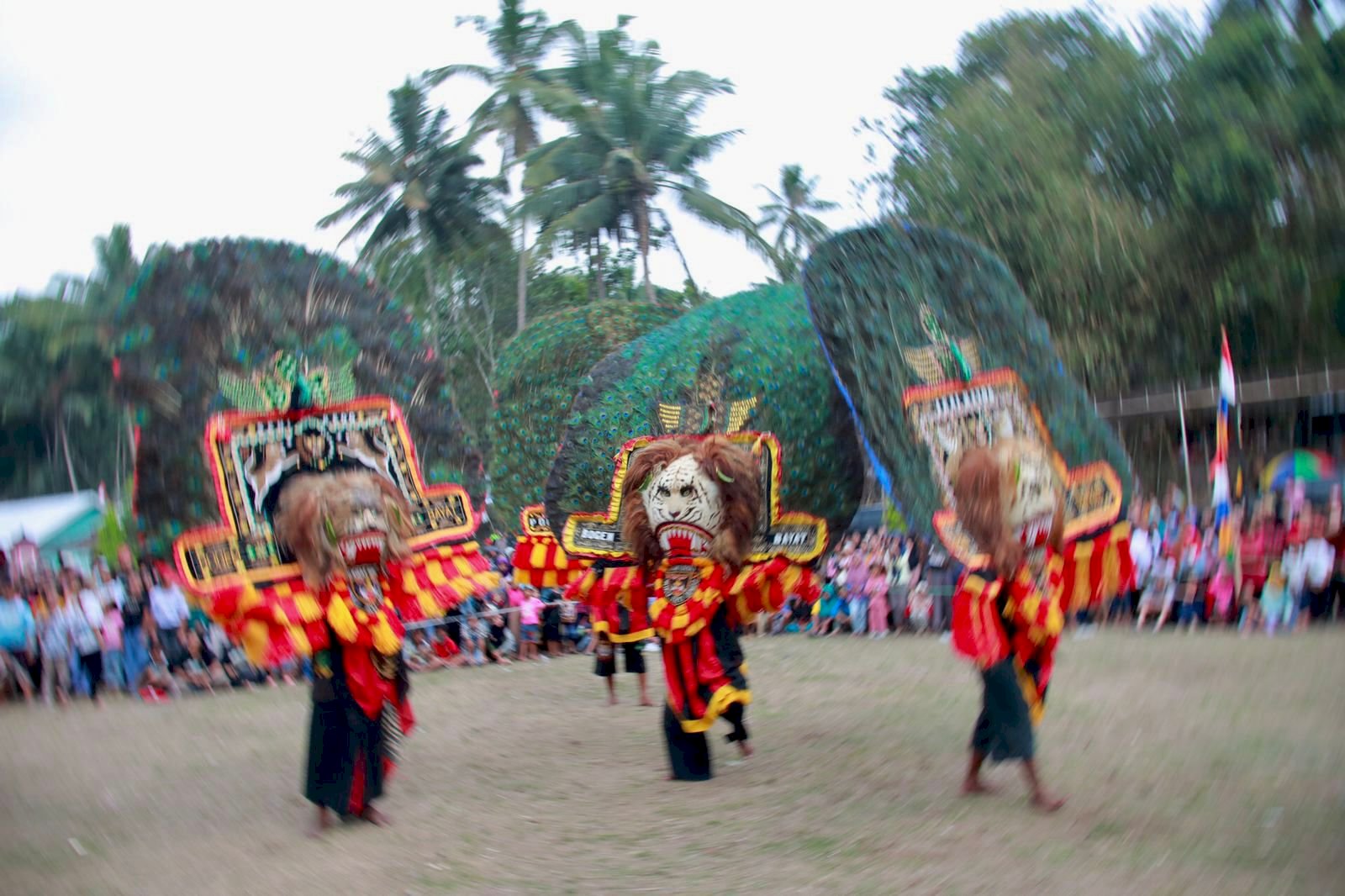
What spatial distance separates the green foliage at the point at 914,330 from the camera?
5672 mm

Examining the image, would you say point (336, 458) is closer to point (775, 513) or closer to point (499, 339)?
point (775, 513)

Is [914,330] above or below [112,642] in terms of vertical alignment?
above

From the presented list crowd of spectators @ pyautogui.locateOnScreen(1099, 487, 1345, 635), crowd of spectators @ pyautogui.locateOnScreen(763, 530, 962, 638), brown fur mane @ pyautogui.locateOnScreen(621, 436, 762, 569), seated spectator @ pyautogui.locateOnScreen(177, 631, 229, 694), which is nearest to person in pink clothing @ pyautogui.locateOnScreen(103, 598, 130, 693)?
seated spectator @ pyautogui.locateOnScreen(177, 631, 229, 694)

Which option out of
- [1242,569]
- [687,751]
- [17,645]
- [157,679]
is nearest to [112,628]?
[157,679]

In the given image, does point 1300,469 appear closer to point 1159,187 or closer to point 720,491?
point 1159,187

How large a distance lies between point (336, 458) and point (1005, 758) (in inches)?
141

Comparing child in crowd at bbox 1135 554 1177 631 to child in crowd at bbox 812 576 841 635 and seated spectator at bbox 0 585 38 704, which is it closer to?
child in crowd at bbox 812 576 841 635

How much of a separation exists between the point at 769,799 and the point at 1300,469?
9089mm

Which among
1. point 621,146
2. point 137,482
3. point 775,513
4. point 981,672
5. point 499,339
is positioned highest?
point 621,146

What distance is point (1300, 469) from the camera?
12.2m

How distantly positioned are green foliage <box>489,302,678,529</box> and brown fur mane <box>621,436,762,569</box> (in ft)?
9.24

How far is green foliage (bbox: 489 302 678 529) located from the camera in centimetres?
960

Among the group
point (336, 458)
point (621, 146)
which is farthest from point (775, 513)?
point (621, 146)

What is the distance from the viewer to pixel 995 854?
4512 millimetres
